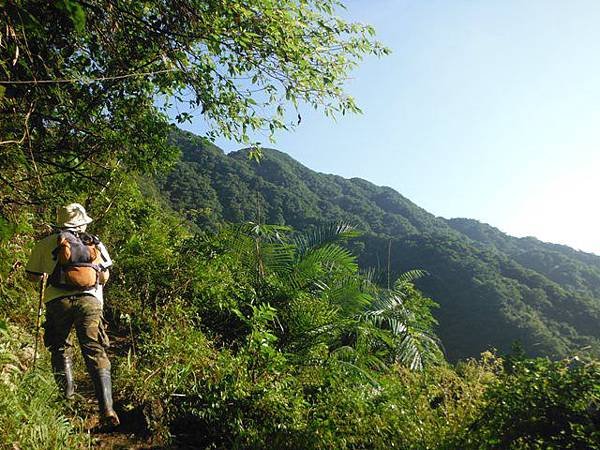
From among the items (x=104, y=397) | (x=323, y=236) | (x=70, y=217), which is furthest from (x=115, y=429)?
(x=323, y=236)

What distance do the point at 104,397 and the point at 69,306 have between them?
742 mm

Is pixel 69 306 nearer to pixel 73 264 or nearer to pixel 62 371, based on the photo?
pixel 73 264

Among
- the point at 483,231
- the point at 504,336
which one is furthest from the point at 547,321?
the point at 483,231

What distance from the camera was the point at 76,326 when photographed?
3438 mm

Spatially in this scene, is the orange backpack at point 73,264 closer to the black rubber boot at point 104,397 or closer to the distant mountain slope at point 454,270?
the black rubber boot at point 104,397

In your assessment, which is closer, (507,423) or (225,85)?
(507,423)

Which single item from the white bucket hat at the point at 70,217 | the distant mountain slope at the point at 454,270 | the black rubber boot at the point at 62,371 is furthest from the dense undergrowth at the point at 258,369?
the distant mountain slope at the point at 454,270

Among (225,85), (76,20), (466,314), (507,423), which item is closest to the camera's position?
(76,20)

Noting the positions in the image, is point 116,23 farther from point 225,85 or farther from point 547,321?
point 547,321

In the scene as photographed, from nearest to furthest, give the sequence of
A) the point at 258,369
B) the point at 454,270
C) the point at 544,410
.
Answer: the point at 544,410
the point at 258,369
the point at 454,270

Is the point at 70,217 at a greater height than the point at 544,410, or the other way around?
the point at 70,217

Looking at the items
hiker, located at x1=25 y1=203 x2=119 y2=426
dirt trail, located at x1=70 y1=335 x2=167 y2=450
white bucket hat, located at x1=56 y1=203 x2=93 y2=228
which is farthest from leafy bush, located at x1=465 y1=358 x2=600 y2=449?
white bucket hat, located at x1=56 y1=203 x2=93 y2=228

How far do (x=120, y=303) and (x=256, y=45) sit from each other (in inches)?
132

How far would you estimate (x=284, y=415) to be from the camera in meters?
3.33
